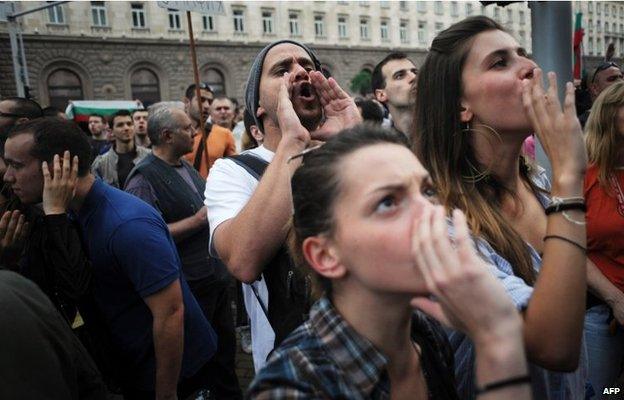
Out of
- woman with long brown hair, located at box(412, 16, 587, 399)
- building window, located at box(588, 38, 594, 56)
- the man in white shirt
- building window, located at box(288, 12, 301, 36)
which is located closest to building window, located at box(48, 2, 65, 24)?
building window, located at box(288, 12, 301, 36)

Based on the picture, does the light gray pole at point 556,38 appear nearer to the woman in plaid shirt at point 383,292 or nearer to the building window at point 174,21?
the woman in plaid shirt at point 383,292

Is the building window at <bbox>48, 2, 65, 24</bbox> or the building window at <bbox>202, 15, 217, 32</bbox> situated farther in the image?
the building window at <bbox>202, 15, 217, 32</bbox>

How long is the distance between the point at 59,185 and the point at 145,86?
2968 centimetres

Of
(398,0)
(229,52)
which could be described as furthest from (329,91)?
(398,0)

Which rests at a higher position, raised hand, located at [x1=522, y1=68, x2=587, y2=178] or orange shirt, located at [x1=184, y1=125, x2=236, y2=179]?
raised hand, located at [x1=522, y1=68, x2=587, y2=178]

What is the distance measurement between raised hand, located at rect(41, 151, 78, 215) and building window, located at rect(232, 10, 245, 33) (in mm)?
32001

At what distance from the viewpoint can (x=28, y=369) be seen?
1.51 m

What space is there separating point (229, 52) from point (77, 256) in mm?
31542

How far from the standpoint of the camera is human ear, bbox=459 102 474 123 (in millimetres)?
1837

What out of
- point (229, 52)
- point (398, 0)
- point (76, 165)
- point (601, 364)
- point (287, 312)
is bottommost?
point (601, 364)

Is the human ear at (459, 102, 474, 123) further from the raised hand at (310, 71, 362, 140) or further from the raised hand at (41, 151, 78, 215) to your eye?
the raised hand at (41, 151, 78, 215)

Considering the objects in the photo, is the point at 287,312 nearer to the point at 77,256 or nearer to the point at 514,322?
the point at 514,322

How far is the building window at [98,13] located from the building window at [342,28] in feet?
52.7

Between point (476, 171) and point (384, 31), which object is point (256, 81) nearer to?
point (476, 171)
